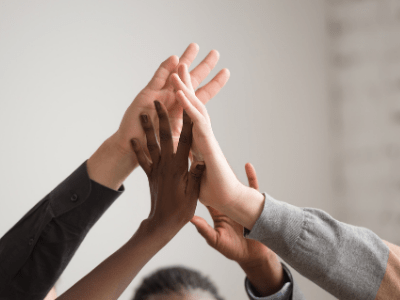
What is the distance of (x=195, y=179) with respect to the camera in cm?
63

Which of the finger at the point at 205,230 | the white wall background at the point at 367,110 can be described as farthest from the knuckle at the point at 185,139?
the white wall background at the point at 367,110

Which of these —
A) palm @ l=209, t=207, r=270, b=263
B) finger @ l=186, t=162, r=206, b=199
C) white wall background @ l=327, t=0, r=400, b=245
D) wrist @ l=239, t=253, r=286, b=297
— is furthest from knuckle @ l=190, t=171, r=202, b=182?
white wall background @ l=327, t=0, r=400, b=245

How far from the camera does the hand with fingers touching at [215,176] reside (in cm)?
59

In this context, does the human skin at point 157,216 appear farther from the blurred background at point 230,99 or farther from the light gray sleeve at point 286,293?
the blurred background at point 230,99

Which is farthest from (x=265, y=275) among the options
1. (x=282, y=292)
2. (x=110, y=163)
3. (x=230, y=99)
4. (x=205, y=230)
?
(x=230, y=99)

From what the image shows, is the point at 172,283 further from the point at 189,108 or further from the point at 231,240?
the point at 189,108

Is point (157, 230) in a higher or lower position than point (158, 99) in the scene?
lower

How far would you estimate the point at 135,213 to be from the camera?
55.2 inches

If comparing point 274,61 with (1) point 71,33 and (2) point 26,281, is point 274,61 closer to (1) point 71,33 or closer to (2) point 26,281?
(1) point 71,33

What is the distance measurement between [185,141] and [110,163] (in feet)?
0.75

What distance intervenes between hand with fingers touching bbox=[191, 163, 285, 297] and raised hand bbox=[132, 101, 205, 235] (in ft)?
0.56

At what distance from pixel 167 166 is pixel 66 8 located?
3.04 feet

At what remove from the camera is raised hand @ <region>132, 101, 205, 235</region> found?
590 mm

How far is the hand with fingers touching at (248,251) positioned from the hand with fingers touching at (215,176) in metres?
0.16
